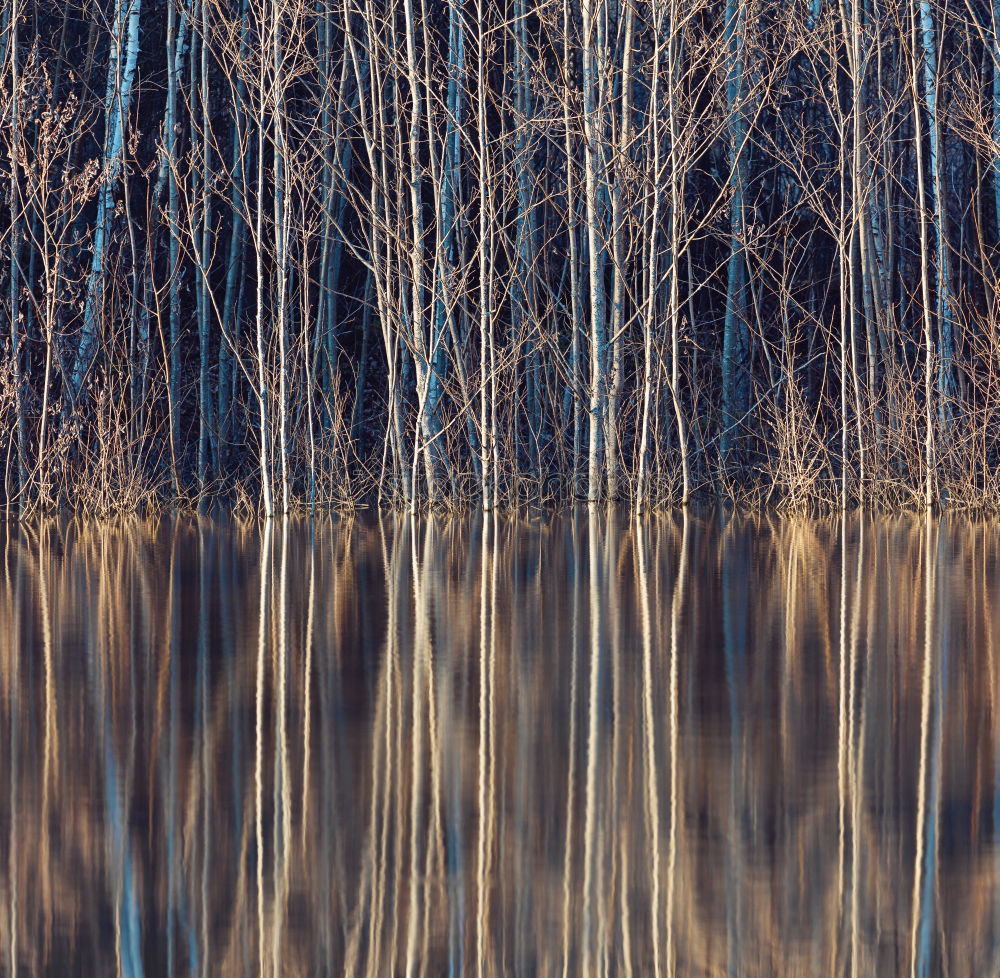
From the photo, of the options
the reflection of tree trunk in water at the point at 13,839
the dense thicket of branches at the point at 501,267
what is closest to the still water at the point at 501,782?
the reflection of tree trunk in water at the point at 13,839

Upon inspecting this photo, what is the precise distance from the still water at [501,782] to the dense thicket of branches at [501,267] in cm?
461

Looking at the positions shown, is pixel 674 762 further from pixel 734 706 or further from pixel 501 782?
pixel 734 706

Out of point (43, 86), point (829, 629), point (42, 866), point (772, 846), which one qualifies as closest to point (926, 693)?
point (829, 629)

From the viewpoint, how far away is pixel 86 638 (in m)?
5.08

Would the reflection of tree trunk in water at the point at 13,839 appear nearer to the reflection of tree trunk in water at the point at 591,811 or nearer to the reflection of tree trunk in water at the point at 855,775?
the reflection of tree trunk in water at the point at 591,811

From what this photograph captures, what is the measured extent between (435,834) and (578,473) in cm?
867

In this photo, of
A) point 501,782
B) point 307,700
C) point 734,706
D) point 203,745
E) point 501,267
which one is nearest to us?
point 501,782

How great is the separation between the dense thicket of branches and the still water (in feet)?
15.1

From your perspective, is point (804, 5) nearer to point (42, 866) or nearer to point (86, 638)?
point (86, 638)

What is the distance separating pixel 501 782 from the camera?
314 cm

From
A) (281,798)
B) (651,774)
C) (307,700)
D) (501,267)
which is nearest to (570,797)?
(651,774)

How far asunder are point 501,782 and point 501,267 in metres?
12.6

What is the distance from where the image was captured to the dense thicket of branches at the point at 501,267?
34.9 feet

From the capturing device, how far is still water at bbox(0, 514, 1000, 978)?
7.43ft
